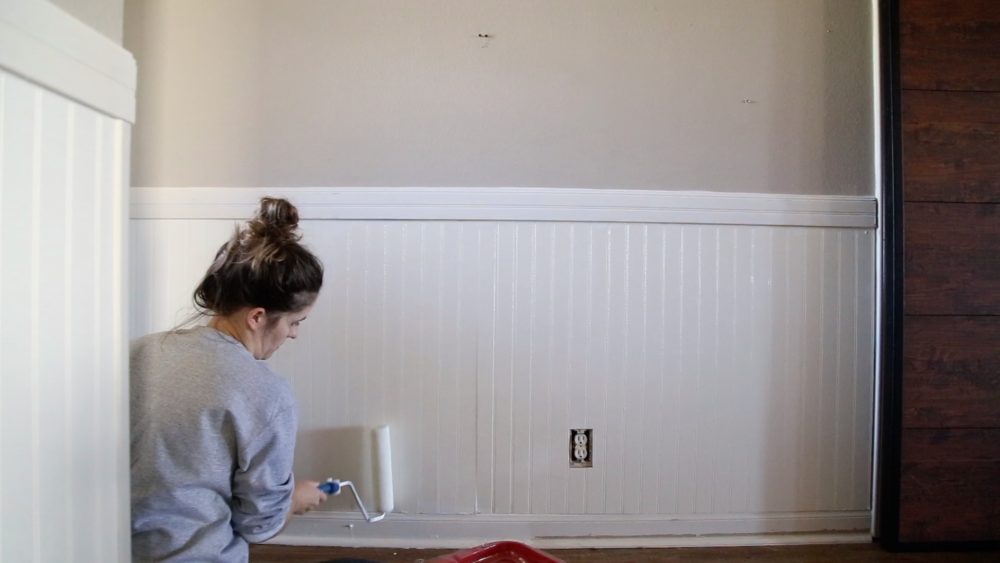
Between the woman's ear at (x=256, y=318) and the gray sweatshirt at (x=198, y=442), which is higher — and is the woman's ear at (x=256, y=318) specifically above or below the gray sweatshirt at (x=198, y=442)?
above

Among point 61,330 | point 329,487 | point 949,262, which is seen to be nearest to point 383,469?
point 329,487

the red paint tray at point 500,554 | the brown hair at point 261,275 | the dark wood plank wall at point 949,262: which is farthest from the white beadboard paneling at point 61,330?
the dark wood plank wall at point 949,262

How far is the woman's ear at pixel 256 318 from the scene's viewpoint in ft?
2.88

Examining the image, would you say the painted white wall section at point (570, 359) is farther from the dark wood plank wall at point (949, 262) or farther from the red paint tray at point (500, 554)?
the red paint tray at point (500, 554)

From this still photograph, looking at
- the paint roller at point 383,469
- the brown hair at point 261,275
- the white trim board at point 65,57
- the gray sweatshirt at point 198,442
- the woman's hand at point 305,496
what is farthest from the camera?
the paint roller at point 383,469

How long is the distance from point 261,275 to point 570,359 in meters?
0.85

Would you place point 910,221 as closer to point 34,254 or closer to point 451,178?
point 451,178

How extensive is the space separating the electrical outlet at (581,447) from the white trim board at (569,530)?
14cm

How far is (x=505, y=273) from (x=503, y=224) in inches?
4.9

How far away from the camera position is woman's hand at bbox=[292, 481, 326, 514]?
3.27 ft

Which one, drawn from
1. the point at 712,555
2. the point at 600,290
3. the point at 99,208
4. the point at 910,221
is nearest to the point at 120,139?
the point at 99,208

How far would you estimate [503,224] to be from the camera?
1.49 metres

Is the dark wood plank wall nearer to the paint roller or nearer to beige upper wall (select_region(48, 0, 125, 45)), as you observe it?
the paint roller

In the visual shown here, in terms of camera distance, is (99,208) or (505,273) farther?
(505,273)
